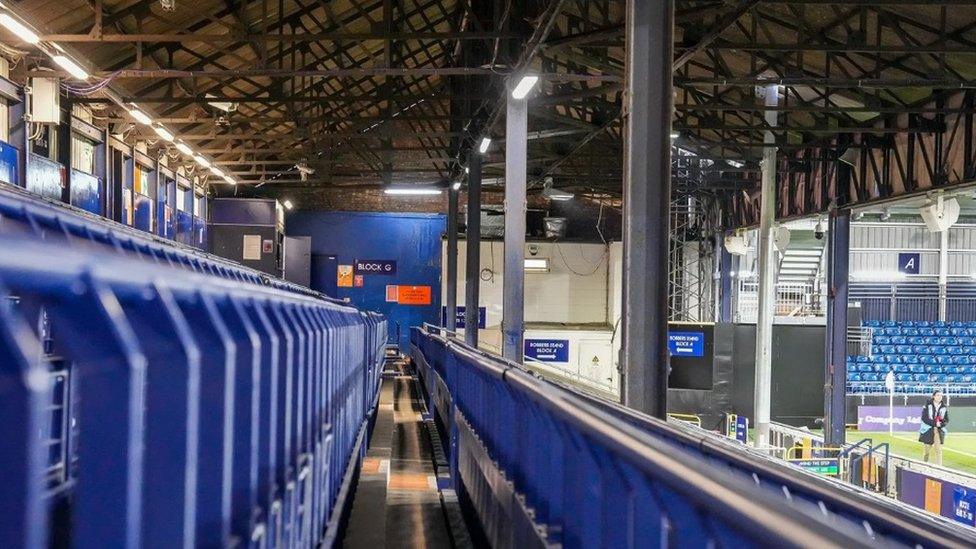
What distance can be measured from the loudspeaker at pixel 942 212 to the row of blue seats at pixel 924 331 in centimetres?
1696

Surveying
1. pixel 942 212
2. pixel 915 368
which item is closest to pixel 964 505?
pixel 942 212

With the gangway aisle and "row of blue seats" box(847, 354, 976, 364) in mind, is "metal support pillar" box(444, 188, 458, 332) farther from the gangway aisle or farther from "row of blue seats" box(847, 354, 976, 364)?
"row of blue seats" box(847, 354, 976, 364)

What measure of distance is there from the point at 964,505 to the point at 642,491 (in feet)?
42.8

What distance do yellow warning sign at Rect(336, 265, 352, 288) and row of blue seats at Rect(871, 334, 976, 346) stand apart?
19268 mm

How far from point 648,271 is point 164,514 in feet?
17.0

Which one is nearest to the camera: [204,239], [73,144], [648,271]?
[648,271]

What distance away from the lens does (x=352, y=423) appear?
6391 mm

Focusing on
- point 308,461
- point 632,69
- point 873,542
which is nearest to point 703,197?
point 632,69

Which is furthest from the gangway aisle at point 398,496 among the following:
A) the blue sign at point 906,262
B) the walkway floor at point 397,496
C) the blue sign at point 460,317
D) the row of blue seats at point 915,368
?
the blue sign at point 906,262

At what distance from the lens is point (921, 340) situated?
104 ft

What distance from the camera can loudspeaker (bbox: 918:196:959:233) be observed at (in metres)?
16.1

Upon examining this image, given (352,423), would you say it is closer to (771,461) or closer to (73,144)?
(771,461)

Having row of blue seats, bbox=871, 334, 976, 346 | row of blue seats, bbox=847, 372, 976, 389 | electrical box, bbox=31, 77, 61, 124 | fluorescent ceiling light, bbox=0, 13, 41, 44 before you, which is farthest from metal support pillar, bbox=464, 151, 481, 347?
row of blue seats, bbox=871, 334, 976, 346

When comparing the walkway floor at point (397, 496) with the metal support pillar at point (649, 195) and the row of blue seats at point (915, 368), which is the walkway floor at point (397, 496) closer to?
the metal support pillar at point (649, 195)
